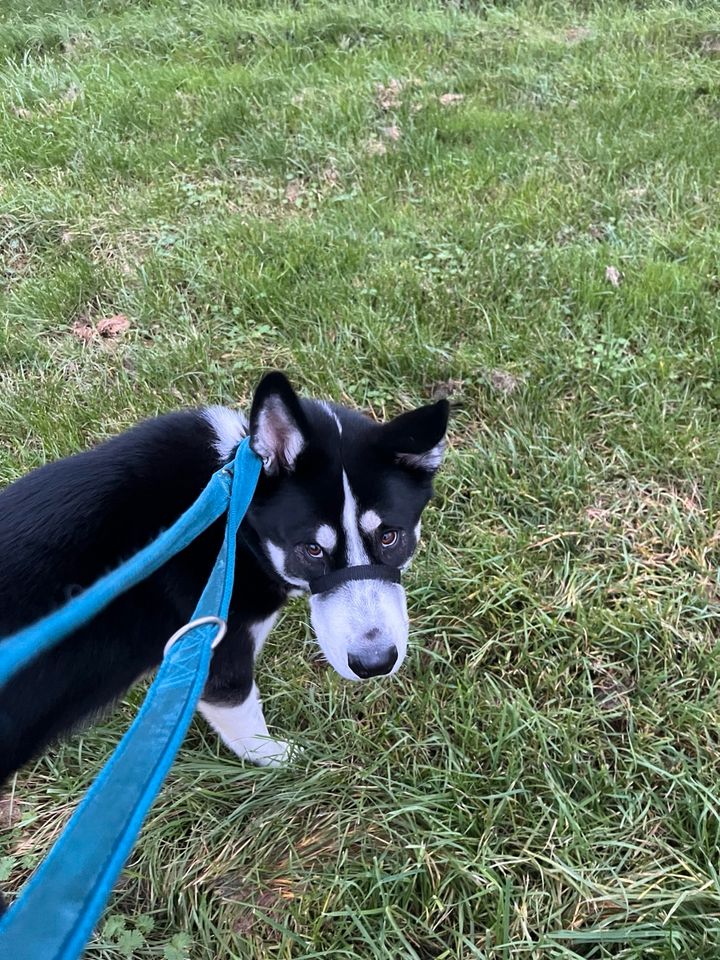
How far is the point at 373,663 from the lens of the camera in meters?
1.92

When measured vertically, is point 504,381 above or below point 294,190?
below

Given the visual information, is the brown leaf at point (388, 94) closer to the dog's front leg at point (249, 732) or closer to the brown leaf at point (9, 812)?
the dog's front leg at point (249, 732)

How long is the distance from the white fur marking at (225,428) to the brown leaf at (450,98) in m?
3.93

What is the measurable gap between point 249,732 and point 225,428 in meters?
1.07

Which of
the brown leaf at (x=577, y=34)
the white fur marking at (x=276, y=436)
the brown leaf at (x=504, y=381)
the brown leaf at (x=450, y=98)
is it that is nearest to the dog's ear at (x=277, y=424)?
the white fur marking at (x=276, y=436)

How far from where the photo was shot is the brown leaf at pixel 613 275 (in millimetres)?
3904

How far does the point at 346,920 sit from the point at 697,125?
5.50 meters

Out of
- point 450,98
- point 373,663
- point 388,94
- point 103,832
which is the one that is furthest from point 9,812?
point 450,98

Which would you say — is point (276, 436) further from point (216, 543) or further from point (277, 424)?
point (216, 543)

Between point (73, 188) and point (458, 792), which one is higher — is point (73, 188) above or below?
above

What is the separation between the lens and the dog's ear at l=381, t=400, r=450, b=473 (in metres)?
2.08

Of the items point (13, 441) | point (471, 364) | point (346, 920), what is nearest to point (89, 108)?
point (13, 441)

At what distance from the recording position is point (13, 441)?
3.34 metres

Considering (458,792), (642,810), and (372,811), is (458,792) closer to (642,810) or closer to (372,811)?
(372,811)
